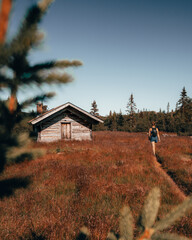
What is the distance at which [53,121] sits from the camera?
1595cm

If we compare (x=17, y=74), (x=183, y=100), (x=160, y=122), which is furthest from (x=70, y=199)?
(x=183, y=100)

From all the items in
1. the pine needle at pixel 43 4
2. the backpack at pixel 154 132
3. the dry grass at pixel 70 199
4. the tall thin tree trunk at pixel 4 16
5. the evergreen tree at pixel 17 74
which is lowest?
the dry grass at pixel 70 199

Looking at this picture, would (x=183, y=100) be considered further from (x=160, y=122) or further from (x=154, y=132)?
(x=154, y=132)

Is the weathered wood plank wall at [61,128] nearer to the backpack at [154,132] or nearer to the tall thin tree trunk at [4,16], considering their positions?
the backpack at [154,132]

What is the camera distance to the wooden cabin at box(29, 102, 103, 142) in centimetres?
1574

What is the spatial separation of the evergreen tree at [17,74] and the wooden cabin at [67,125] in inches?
561

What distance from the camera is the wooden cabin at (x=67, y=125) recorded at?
1574cm

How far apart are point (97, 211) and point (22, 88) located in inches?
148

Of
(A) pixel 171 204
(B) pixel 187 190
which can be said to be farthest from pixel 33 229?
(B) pixel 187 190

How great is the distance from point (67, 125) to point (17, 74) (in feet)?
51.6

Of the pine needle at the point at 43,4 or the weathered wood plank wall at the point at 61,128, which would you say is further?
the weathered wood plank wall at the point at 61,128

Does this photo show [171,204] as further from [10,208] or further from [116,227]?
[10,208]

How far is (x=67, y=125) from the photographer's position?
54.3 feet

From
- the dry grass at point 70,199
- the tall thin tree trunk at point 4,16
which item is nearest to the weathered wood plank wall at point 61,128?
the dry grass at point 70,199
